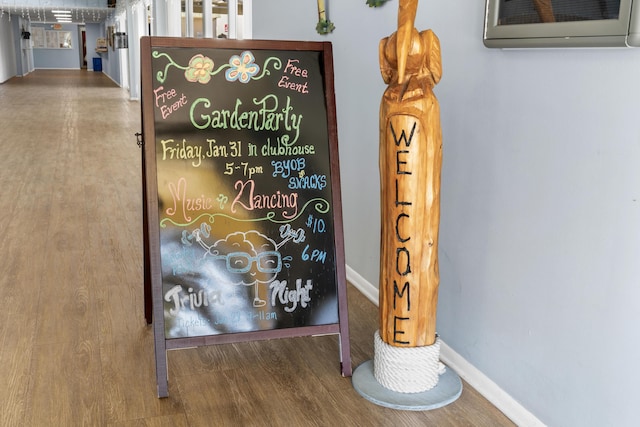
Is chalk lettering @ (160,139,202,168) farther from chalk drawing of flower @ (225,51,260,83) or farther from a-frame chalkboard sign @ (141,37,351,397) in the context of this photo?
chalk drawing of flower @ (225,51,260,83)

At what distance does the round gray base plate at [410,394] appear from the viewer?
2.48 m

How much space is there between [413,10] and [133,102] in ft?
48.1

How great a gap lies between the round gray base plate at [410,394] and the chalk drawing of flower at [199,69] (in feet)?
4.40

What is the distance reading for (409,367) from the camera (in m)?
2.54

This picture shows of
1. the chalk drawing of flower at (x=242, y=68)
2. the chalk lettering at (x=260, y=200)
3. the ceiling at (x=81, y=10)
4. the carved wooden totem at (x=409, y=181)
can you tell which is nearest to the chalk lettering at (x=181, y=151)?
the chalk lettering at (x=260, y=200)

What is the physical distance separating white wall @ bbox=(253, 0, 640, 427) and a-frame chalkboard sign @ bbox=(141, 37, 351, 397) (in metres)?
0.51

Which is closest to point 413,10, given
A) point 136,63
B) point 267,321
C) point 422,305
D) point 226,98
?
point 226,98

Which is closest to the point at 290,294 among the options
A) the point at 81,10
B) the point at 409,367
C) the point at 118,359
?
the point at 409,367

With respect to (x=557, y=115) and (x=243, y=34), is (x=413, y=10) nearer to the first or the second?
(x=557, y=115)

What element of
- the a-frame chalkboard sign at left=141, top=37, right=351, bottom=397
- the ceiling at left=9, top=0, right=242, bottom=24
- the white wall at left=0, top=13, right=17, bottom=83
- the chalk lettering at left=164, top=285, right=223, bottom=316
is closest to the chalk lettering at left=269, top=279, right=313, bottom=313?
the a-frame chalkboard sign at left=141, top=37, right=351, bottom=397

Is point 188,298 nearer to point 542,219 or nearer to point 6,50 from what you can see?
point 542,219

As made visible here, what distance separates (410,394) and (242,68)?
4.73ft

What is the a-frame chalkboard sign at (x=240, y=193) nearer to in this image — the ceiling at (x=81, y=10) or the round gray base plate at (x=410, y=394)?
the round gray base plate at (x=410, y=394)

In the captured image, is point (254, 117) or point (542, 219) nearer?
point (542, 219)
